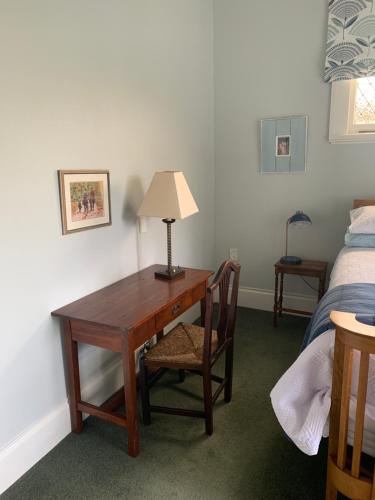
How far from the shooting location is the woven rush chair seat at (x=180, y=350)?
1909mm

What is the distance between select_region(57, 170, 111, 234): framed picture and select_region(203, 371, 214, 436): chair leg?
39.7 inches

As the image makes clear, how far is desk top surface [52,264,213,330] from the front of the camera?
1.73m

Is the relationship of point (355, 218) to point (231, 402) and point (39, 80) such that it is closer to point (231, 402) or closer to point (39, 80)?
point (231, 402)

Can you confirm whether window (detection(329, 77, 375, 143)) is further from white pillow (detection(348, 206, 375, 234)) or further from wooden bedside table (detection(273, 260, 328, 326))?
wooden bedside table (detection(273, 260, 328, 326))

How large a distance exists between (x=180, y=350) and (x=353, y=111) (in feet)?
7.66

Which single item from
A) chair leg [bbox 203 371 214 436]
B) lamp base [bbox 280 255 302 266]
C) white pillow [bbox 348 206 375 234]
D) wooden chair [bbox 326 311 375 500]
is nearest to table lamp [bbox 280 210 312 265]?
lamp base [bbox 280 255 302 266]

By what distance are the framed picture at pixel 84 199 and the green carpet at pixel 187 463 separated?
3.64ft

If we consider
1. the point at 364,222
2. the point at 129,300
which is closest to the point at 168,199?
the point at 129,300

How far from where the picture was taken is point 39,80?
1.65 metres

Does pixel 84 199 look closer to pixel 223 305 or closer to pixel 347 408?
pixel 223 305

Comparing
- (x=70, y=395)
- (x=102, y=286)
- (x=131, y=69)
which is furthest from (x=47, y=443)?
(x=131, y=69)

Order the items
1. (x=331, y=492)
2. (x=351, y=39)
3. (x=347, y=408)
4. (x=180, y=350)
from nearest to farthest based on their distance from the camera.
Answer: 1. (x=347, y=408)
2. (x=331, y=492)
3. (x=180, y=350)
4. (x=351, y=39)

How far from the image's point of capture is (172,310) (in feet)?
6.55

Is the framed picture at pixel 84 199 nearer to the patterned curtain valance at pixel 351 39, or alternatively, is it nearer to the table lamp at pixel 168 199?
the table lamp at pixel 168 199
